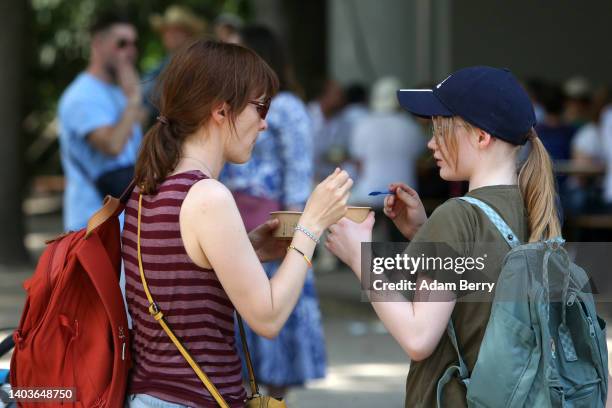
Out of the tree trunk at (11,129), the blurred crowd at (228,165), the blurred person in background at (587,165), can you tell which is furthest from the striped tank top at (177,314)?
the tree trunk at (11,129)

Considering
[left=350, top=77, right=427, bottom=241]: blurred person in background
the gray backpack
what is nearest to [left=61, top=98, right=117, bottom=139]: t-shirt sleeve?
the gray backpack

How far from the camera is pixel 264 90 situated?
285 cm

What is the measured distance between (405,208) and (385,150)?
713 centimetres

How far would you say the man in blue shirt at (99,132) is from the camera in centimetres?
Result: 552

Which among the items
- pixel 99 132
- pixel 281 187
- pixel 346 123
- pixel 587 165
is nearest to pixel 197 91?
pixel 281 187

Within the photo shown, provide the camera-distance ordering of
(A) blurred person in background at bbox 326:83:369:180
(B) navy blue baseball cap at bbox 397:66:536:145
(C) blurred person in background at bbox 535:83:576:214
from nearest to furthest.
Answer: (B) navy blue baseball cap at bbox 397:66:536:145 < (C) blurred person in background at bbox 535:83:576:214 < (A) blurred person in background at bbox 326:83:369:180

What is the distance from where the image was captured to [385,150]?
10.2 m

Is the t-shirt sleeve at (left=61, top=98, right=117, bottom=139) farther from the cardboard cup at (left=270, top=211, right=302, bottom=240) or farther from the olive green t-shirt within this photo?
the olive green t-shirt

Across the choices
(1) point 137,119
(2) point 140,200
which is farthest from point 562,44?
(2) point 140,200

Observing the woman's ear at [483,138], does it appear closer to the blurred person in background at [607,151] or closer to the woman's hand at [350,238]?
the woman's hand at [350,238]

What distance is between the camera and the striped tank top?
269cm

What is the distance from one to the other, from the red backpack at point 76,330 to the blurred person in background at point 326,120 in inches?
348

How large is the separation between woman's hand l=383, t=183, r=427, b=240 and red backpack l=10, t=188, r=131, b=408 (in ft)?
2.53

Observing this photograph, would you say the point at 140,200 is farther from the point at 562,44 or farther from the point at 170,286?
the point at 562,44
